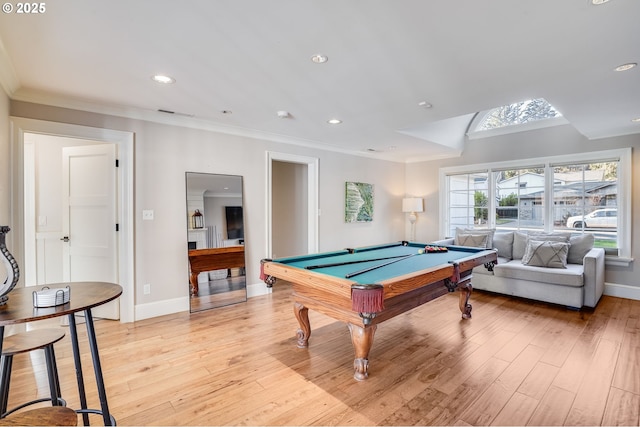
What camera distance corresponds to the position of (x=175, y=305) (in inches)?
144

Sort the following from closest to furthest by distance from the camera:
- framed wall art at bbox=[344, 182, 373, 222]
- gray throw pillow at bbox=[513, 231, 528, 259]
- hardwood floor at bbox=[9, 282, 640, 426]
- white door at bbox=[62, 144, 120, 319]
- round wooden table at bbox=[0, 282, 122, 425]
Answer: round wooden table at bbox=[0, 282, 122, 425], hardwood floor at bbox=[9, 282, 640, 426], white door at bbox=[62, 144, 120, 319], gray throw pillow at bbox=[513, 231, 528, 259], framed wall art at bbox=[344, 182, 373, 222]

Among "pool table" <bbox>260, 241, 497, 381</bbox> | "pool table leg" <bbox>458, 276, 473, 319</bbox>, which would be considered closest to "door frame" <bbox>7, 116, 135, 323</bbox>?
"pool table" <bbox>260, 241, 497, 381</bbox>

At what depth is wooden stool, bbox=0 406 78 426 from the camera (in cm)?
92

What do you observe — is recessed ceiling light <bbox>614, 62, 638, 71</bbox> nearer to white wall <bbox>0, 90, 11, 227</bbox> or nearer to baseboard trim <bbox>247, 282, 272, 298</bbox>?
baseboard trim <bbox>247, 282, 272, 298</bbox>

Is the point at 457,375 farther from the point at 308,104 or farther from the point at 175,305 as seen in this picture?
the point at 175,305

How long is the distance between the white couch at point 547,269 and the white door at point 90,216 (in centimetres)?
474

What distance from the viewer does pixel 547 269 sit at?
3.93m

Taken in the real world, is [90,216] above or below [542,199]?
below

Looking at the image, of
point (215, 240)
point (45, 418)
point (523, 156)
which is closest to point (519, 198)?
point (523, 156)

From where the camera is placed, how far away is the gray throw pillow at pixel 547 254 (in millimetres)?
3994

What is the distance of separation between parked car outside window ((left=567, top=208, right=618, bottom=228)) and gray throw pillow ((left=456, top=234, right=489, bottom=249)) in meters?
1.26

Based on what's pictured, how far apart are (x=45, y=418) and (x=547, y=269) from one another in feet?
15.8

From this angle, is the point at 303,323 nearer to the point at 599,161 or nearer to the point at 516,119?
the point at 599,161

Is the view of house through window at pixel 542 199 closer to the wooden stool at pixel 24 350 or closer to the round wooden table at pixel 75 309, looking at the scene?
the round wooden table at pixel 75 309
